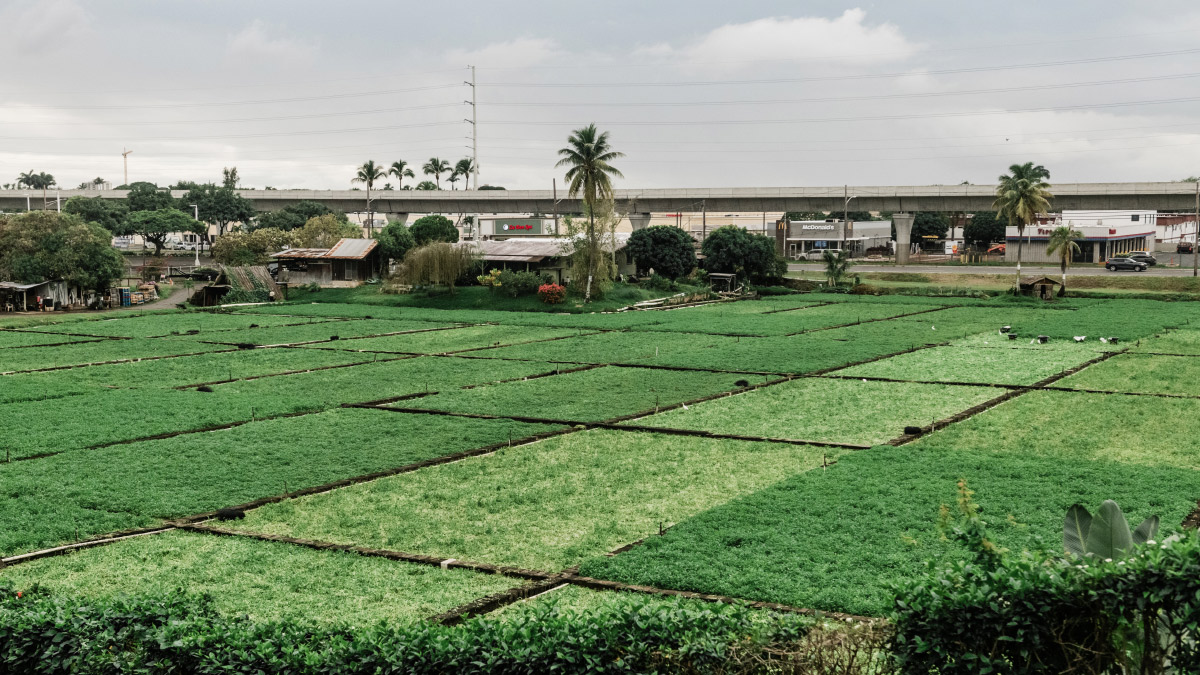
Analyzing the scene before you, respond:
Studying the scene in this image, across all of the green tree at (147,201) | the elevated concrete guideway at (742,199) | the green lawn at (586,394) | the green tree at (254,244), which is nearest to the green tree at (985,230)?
the elevated concrete guideway at (742,199)

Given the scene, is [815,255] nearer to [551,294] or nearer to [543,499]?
[551,294]

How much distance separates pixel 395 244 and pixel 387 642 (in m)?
71.9

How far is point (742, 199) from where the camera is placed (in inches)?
4380

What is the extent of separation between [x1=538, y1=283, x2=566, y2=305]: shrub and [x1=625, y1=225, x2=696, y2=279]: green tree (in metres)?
13.0

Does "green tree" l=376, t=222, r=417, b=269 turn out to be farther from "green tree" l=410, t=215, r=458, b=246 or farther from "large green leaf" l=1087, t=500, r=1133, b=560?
"large green leaf" l=1087, t=500, r=1133, b=560

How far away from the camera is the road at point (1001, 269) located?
84.6 metres

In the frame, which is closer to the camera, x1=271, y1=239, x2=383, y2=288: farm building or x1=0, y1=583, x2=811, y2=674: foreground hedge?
x1=0, y1=583, x2=811, y2=674: foreground hedge

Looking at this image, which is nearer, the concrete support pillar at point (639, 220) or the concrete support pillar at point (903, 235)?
the concrete support pillar at point (903, 235)

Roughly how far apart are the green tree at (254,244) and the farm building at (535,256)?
2115cm

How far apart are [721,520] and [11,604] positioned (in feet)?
33.6

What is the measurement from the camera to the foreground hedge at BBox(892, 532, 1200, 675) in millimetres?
8164

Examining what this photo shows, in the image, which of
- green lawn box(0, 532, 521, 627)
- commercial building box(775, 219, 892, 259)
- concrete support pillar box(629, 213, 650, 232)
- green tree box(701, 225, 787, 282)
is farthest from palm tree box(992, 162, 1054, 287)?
green lawn box(0, 532, 521, 627)

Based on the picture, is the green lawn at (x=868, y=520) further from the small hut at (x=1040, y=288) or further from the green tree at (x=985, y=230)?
the green tree at (x=985, y=230)

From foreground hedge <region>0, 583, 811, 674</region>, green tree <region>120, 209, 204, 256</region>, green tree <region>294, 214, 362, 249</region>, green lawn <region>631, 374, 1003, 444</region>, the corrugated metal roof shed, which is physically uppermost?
green tree <region>120, 209, 204, 256</region>
